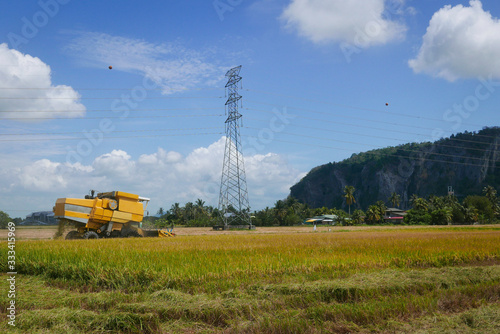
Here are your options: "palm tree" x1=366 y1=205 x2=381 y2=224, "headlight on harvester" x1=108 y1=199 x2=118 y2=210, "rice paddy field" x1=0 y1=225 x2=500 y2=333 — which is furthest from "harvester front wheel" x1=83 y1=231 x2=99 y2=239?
"palm tree" x1=366 y1=205 x2=381 y2=224

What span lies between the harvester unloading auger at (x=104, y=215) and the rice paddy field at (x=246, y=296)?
11590mm

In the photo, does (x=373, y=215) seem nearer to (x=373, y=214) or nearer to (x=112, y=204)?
(x=373, y=214)

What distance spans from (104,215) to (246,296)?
18.9m

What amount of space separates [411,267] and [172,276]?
7512 mm

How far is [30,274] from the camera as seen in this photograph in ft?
36.5

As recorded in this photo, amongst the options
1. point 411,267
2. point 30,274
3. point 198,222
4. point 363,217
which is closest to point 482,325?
point 411,267

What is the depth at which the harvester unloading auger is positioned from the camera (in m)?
22.5

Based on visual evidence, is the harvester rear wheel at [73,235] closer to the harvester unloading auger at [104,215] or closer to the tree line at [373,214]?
the harvester unloading auger at [104,215]

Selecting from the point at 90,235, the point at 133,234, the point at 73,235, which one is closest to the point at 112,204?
the point at 90,235

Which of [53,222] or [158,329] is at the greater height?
[53,222]

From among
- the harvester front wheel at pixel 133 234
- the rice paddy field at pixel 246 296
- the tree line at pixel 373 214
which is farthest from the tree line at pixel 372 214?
the rice paddy field at pixel 246 296

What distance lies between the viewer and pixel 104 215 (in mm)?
23578

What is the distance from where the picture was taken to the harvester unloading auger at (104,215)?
73.8 feet

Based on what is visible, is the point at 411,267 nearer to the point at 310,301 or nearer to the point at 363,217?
the point at 310,301
